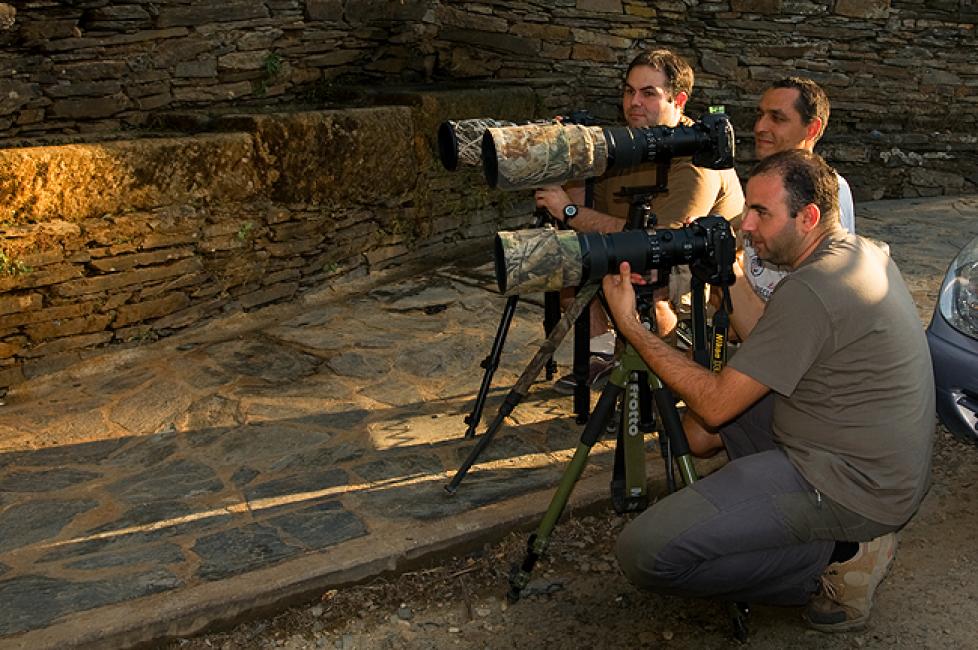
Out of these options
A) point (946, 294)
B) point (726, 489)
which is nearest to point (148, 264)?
point (726, 489)

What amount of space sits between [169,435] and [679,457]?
93.6 inches

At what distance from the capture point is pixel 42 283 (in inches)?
192

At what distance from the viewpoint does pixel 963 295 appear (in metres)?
4.07

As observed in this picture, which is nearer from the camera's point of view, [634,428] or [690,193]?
[634,428]

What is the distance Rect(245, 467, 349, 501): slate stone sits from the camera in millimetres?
3957

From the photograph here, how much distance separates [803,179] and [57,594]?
2756 millimetres

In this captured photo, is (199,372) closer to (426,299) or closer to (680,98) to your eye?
(426,299)

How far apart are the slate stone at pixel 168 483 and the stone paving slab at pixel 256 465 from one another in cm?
1

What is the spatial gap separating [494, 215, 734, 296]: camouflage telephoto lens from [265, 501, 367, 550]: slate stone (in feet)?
3.85

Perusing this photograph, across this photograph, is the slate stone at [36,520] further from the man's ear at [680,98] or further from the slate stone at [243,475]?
the man's ear at [680,98]

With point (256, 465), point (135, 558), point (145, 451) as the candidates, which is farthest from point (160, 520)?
point (145, 451)

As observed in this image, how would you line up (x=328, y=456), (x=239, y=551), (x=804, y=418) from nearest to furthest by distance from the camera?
(x=804, y=418)
(x=239, y=551)
(x=328, y=456)

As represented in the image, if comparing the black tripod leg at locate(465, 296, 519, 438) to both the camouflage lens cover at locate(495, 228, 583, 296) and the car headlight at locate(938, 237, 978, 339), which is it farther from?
the car headlight at locate(938, 237, 978, 339)

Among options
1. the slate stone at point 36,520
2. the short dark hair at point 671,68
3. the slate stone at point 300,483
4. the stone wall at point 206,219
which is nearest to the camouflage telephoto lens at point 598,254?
the short dark hair at point 671,68
